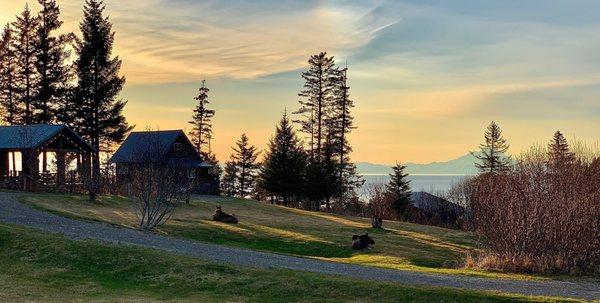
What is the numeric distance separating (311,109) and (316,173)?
1414 centimetres

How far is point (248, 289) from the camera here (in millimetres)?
14594

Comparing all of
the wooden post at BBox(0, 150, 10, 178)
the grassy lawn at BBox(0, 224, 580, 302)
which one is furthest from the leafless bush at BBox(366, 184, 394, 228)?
the wooden post at BBox(0, 150, 10, 178)

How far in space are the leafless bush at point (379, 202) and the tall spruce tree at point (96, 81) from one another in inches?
922

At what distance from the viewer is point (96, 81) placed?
2067 inches

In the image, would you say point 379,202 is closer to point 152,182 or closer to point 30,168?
point 152,182

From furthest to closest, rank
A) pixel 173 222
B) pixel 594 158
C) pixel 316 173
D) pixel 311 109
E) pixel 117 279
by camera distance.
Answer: pixel 311 109 < pixel 316 173 < pixel 173 222 < pixel 594 158 < pixel 117 279

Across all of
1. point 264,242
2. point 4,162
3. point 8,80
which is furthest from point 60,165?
point 264,242

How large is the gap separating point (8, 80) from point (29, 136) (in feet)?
54.6

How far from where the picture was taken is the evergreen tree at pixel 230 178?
261 ft

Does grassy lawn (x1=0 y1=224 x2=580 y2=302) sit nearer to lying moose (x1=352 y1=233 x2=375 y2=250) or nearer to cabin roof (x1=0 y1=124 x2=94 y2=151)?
lying moose (x1=352 y1=233 x2=375 y2=250)

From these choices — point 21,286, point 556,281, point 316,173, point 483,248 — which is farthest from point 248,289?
point 316,173

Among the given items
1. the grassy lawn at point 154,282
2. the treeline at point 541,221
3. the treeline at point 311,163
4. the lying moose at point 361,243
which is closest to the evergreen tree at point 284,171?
the treeline at point 311,163

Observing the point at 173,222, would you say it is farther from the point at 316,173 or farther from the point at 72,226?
the point at 316,173

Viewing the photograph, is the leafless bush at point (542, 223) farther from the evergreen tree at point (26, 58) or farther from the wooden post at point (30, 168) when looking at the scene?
the evergreen tree at point (26, 58)
